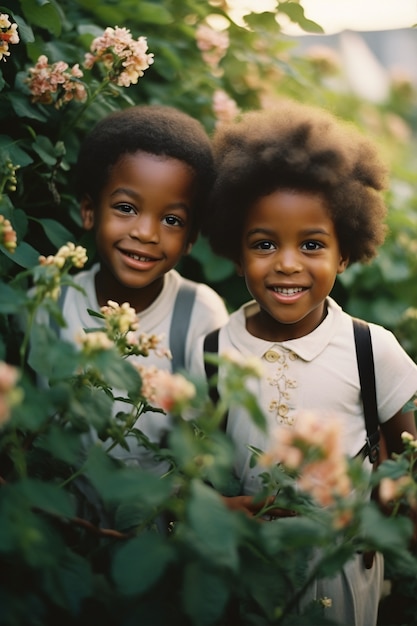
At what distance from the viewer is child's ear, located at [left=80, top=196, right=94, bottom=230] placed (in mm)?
2080

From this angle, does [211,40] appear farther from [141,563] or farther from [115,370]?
[141,563]

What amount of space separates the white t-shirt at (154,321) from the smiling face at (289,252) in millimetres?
304

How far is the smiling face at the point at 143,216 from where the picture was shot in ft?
6.20

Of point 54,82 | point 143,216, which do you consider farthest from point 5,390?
point 54,82

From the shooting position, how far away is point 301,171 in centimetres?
174

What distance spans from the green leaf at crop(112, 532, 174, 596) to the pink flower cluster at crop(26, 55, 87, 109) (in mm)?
1369

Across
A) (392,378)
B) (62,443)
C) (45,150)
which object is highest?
(45,150)

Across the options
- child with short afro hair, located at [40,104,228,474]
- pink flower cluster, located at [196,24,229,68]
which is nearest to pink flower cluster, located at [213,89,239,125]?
pink flower cluster, located at [196,24,229,68]

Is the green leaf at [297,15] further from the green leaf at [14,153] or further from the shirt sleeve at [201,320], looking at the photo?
the green leaf at [14,153]

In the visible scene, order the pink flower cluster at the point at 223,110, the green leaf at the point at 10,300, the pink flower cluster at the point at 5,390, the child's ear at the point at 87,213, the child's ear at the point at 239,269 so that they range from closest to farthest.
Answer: the pink flower cluster at the point at 5,390, the green leaf at the point at 10,300, the child's ear at the point at 239,269, the child's ear at the point at 87,213, the pink flower cluster at the point at 223,110

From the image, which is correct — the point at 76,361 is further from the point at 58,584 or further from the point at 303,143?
the point at 303,143

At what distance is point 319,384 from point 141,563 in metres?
0.87

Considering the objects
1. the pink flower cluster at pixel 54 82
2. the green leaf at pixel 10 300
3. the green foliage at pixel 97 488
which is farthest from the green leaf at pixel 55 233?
the green leaf at pixel 10 300

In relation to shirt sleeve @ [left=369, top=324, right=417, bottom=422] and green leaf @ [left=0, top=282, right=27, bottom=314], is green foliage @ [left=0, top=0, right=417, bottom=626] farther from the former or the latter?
shirt sleeve @ [left=369, top=324, right=417, bottom=422]
